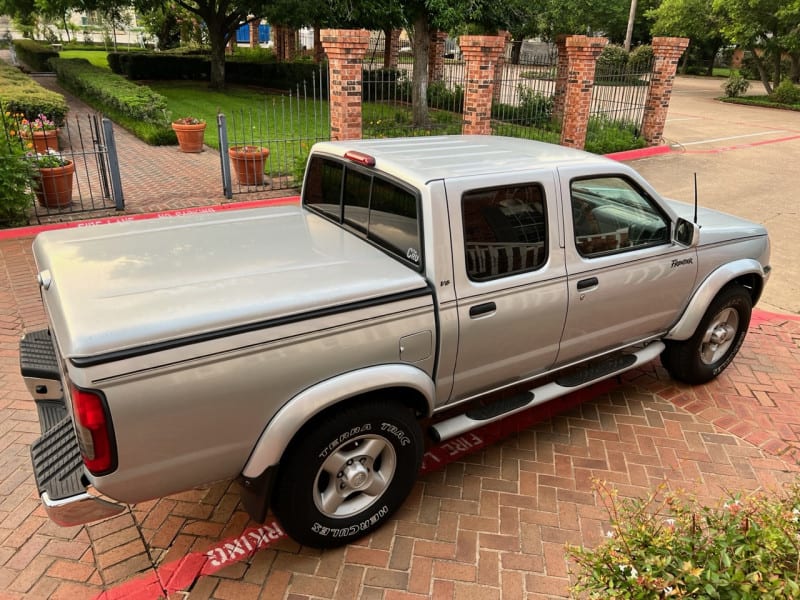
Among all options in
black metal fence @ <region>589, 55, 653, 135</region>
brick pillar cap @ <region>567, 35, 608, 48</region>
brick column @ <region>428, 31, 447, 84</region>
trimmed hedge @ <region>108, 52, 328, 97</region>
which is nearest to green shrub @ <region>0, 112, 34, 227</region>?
brick pillar cap @ <region>567, 35, 608, 48</region>

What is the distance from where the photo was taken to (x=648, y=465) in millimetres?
4133

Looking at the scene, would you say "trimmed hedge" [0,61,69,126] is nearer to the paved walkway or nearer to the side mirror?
the paved walkway

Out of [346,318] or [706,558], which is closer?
[706,558]

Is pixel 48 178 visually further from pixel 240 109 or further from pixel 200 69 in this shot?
pixel 200 69

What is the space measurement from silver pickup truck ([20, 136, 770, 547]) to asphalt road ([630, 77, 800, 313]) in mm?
3859

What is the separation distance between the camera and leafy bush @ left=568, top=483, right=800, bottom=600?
1.97 metres

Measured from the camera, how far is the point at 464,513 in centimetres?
367

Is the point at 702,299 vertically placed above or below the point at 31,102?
below

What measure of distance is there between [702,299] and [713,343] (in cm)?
65

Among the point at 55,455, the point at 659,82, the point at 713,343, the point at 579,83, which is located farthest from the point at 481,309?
the point at 659,82

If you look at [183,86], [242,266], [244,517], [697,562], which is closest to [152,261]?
[242,266]

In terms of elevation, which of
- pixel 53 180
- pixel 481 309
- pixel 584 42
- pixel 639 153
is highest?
pixel 584 42

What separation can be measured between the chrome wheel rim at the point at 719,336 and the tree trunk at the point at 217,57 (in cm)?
2411

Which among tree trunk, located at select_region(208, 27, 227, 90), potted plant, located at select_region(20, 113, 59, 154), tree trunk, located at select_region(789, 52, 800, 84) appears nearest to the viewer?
potted plant, located at select_region(20, 113, 59, 154)
